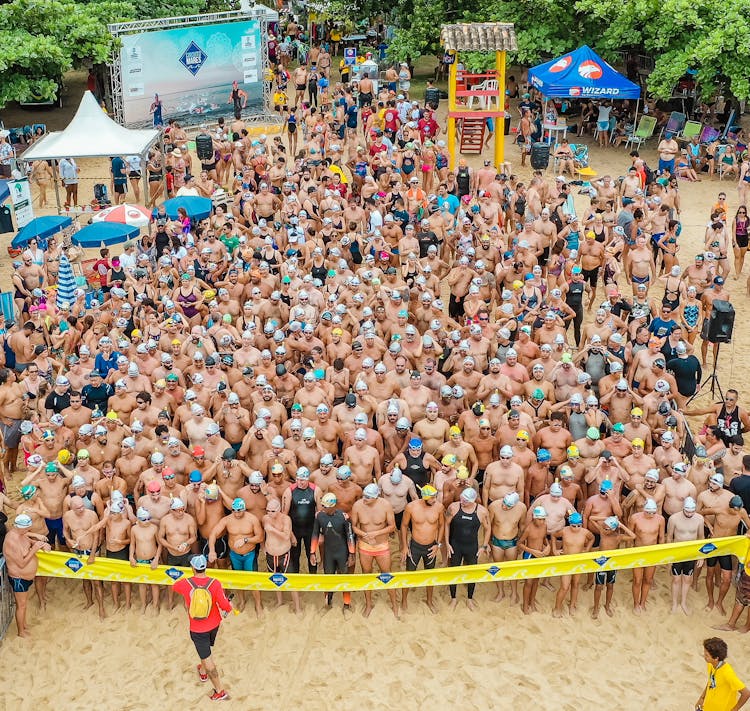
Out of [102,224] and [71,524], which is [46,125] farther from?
[71,524]

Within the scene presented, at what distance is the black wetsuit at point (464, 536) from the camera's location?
9.02m

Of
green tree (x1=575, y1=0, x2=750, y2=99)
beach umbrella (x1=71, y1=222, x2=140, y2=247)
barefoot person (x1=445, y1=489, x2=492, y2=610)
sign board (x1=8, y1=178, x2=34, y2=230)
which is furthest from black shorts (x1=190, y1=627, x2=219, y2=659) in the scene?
green tree (x1=575, y1=0, x2=750, y2=99)

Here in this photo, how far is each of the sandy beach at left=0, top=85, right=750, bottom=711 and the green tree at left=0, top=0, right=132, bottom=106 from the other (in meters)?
15.8

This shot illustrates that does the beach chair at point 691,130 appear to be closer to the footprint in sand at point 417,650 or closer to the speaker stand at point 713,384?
the speaker stand at point 713,384

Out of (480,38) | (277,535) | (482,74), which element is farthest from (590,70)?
(277,535)

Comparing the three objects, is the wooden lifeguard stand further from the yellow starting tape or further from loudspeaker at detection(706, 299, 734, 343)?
the yellow starting tape

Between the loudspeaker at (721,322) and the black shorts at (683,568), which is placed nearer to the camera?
the black shorts at (683,568)

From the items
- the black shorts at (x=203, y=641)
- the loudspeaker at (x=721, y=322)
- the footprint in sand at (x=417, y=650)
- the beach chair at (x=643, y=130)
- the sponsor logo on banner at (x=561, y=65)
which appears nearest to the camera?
the black shorts at (x=203, y=641)

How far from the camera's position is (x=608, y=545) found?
29.9 feet

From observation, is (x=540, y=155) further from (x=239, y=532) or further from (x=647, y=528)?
(x=239, y=532)

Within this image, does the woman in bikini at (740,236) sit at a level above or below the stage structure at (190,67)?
below

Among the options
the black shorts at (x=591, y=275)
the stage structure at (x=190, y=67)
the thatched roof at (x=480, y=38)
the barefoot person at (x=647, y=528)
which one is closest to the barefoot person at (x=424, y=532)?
the barefoot person at (x=647, y=528)

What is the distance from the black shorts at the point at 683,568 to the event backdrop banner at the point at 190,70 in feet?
61.0

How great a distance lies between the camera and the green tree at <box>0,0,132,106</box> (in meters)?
21.8
